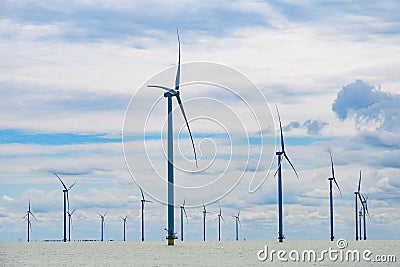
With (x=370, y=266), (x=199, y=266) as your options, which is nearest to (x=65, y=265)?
(x=199, y=266)

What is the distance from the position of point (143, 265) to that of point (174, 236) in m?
51.6

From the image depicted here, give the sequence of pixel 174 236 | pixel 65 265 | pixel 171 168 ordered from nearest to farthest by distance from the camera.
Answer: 1. pixel 65 265
2. pixel 171 168
3. pixel 174 236

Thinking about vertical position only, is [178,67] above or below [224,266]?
above

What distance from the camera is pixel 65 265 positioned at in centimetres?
14175

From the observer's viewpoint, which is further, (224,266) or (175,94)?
(175,94)

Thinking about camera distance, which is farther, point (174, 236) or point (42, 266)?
point (174, 236)

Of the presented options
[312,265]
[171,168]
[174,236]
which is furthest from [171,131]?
[312,265]

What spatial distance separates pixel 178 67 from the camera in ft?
576

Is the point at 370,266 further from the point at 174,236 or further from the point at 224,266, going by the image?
the point at 174,236

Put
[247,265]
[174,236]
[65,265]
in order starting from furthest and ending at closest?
[174,236]
[65,265]
[247,265]

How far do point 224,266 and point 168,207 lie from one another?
47825 mm

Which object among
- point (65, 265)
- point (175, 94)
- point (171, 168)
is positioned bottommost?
point (65, 265)

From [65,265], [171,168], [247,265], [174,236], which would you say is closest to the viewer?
[247,265]

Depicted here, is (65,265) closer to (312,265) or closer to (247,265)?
(247,265)
